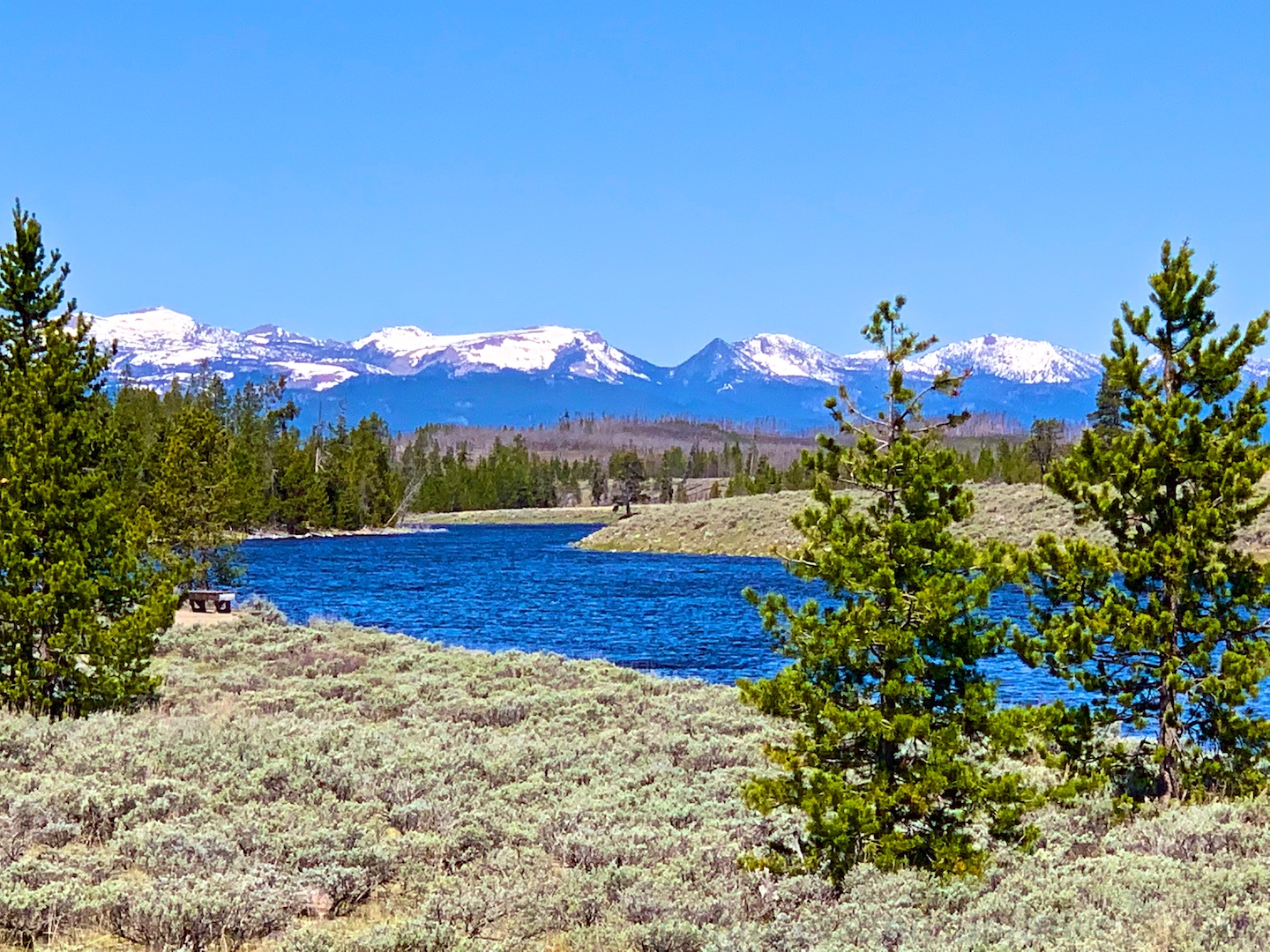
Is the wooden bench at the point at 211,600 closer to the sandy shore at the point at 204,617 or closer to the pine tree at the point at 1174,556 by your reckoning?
the sandy shore at the point at 204,617

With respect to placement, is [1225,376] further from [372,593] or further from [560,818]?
[372,593]

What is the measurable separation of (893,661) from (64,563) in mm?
13551

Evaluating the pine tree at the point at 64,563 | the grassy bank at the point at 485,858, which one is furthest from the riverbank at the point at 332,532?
the grassy bank at the point at 485,858

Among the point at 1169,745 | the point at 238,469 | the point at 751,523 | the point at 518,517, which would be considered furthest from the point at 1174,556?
the point at 518,517

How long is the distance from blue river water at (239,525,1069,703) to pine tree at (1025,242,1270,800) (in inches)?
252

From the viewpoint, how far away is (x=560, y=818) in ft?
42.1

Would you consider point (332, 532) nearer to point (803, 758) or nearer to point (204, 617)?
point (204, 617)

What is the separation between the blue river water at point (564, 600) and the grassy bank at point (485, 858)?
8269mm

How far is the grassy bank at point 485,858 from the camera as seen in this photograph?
8.88m

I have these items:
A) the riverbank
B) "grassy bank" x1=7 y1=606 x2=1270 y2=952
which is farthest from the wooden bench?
the riverbank

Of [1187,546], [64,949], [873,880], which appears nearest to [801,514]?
[873,880]

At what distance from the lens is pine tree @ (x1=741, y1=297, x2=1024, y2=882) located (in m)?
10.1

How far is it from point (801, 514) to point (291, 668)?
19.0 metres

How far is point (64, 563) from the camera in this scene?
17.3 m
